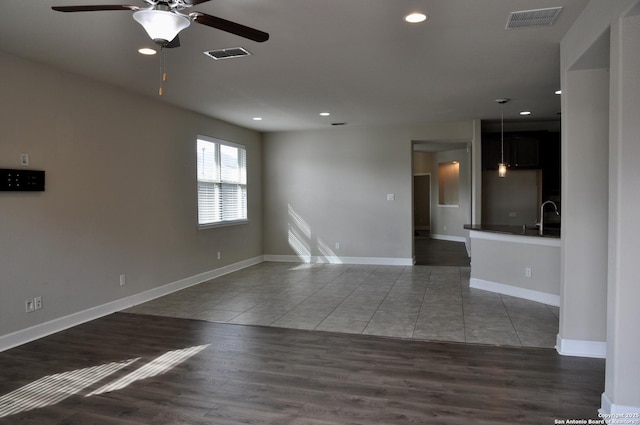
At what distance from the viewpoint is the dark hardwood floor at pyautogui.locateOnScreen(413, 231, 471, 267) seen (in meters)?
8.40

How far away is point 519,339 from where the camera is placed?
3.96 meters

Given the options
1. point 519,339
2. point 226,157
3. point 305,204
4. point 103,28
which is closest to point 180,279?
point 226,157

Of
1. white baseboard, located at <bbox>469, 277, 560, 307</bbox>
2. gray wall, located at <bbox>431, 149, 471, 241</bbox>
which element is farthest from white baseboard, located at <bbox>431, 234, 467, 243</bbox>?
white baseboard, located at <bbox>469, 277, 560, 307</bbox>

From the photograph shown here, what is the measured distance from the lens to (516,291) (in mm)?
5531

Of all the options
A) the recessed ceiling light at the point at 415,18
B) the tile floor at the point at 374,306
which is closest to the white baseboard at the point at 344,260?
the tile floor at the point at 374,306

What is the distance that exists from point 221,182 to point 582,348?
5764 mm

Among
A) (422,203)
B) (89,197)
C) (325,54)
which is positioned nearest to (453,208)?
(422,203)

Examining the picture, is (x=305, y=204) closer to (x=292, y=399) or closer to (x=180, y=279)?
(x=180, y=279)

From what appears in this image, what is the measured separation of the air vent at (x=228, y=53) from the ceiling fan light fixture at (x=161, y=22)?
5.17 ft

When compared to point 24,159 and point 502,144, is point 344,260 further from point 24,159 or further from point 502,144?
point 24,159

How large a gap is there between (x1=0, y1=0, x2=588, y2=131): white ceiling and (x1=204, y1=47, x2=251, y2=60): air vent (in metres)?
0.08

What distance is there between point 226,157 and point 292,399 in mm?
5503

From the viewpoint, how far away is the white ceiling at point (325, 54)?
3.07m

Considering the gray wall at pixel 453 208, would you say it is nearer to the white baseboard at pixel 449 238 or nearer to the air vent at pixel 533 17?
the white baseboard at pixel 449 238
